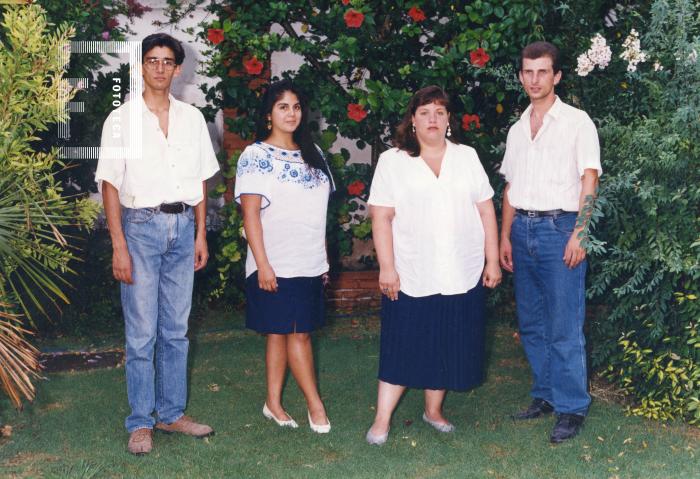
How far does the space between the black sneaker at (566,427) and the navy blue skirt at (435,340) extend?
1.50ft

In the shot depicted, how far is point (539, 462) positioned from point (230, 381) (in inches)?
85.8

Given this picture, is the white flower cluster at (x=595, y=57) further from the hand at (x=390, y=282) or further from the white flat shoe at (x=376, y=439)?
the white flat shoe at (x=376, y=439)

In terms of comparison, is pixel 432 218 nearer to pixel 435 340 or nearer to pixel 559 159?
pixel 435 340

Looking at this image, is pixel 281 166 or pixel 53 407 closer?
pixel 281 166

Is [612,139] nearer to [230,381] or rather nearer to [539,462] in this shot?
[539,462]

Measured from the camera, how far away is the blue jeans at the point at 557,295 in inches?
181

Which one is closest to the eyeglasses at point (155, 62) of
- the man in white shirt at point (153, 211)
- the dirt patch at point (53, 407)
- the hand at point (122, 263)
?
the man in white shirt at point (153, 211)

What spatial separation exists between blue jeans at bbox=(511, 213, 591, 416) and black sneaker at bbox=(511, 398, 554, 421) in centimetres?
21

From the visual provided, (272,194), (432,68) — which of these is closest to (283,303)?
(272,194)

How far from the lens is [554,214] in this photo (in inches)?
181

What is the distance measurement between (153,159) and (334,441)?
1.63 m

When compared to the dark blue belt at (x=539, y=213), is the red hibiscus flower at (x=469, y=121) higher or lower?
higher

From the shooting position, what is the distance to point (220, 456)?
14.7ft

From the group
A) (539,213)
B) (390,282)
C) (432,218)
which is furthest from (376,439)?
(539,213)
